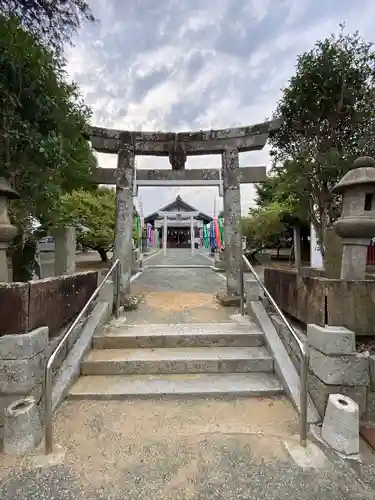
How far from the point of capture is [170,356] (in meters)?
3.27

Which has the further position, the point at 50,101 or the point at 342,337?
the point at 50,101

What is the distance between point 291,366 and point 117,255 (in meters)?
3.58

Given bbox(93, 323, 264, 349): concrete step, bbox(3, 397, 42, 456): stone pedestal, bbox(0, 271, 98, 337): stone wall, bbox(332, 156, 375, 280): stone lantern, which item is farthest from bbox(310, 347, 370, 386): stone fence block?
bbox(0, 271, 98, 337): stone wall

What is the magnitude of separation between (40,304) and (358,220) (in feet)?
10.2

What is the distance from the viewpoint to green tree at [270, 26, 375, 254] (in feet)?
21.7

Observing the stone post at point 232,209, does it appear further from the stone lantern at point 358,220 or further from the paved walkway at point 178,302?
the stone lantern at point 358,220

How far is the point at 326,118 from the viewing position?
704cm

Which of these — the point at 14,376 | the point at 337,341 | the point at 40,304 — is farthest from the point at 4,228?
the point at 337,341

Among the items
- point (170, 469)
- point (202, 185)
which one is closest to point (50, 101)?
point (202, 185)

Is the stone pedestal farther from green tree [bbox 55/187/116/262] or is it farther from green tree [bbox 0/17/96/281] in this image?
green tree [bbox 55/187/116/262]

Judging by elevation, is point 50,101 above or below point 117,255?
above

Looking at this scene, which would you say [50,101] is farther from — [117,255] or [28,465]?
[28,465]

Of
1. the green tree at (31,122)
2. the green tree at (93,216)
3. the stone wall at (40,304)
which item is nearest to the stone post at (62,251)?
the green tree at (31,122)

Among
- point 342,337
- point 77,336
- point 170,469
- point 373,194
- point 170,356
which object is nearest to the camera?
point 170,469
